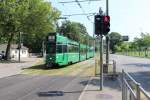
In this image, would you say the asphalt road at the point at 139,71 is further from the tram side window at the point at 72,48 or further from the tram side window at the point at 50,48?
the tram side window at the point at 50,48

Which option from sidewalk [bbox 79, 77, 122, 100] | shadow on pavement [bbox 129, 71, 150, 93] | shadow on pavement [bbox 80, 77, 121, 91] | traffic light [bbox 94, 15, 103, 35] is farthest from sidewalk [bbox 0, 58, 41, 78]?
traffic light [bbox 94, 15, 103, 35]

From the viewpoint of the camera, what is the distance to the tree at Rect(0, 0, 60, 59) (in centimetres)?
6512

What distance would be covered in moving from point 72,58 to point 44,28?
72.1 ft

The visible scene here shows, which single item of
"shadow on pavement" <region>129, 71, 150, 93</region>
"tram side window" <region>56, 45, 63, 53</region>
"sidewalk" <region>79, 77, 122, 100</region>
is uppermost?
"tram side window" <region>56, 45, 63, 53</region>

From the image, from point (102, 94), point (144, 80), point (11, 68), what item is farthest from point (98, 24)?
point (11, 68)

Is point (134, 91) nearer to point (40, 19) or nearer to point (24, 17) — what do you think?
point (24, 17)

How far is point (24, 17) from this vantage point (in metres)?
66.1

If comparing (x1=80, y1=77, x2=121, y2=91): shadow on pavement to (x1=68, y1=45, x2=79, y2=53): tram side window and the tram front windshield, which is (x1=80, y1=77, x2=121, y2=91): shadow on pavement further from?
(x1=68, y1=45, x2=79, y2=53): tram side window

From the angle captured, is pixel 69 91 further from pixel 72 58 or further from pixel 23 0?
pixel 23 0

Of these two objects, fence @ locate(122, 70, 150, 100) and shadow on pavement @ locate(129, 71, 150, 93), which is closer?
fence @ locate(122, 70, 150, 100)

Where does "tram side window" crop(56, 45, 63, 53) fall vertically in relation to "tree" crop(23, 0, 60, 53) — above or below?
below

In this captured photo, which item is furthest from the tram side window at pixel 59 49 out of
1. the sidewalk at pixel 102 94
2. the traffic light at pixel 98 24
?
the traffic light at pixel 98 24

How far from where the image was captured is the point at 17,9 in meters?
65.4

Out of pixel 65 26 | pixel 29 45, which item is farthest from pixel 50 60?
pixel 65 26
